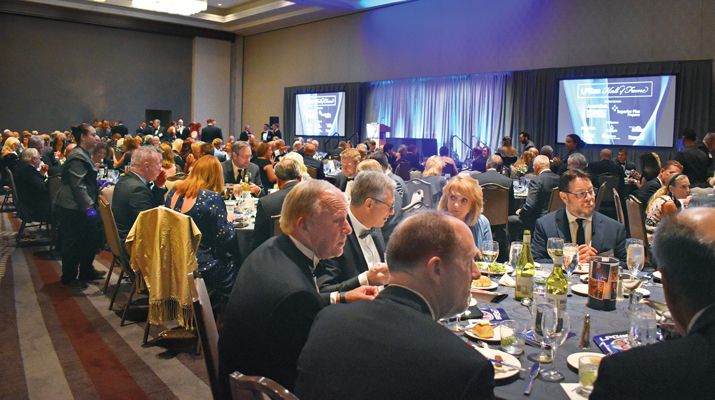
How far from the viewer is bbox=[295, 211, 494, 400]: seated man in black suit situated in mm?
1107

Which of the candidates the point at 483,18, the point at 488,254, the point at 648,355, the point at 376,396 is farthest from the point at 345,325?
the point at 483,18

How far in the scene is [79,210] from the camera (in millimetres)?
5297

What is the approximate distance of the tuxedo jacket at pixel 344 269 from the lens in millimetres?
2475

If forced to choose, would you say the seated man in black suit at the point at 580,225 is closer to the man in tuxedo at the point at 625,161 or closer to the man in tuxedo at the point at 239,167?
the man in tuxedo at the point at 239,167

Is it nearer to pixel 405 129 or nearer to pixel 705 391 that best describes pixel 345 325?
pixel 705 391

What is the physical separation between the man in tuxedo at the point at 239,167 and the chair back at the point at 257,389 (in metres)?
4.96

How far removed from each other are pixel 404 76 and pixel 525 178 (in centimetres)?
777

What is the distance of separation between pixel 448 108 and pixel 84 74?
11708 millimetres

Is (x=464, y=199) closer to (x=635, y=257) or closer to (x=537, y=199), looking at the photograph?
(x=635, y=257)

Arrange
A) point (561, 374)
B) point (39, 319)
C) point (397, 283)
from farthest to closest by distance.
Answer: point (39, 319), point (561, 374), point (397, 283)

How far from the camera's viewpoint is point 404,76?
14227 mm

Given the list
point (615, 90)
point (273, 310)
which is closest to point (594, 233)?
point (273, 310)

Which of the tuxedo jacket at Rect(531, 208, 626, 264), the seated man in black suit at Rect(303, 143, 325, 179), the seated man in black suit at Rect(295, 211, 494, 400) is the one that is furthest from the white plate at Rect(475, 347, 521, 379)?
the seated man in black suit at Rect(303, 143, 325, 179)

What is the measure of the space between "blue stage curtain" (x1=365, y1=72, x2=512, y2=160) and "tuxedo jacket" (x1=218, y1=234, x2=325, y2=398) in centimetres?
1112
